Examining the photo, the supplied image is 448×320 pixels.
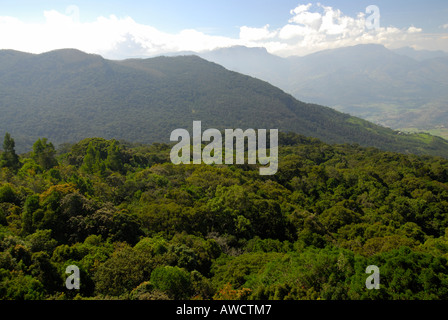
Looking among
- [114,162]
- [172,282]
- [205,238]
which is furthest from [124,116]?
[172,282]

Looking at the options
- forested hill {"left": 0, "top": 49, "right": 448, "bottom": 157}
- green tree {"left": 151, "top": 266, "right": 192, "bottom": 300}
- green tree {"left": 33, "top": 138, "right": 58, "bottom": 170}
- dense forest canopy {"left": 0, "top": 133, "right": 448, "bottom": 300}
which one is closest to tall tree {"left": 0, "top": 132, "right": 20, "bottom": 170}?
dense forest canopy {"left": 0, "top": 133, "right": 448, "bottom": 300}

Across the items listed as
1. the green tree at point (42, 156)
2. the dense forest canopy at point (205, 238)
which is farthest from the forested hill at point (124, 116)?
the dense forest canopy at point (205, 238)

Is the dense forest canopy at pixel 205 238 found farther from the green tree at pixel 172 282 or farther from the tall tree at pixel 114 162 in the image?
the tall tree at pixel 114 162

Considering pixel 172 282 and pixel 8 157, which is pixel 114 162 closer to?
pixel 8 157

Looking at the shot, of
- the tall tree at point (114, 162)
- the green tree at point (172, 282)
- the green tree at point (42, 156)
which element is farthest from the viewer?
the tall tree at point (114, 162)

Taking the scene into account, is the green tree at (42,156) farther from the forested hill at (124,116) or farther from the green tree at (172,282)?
the forested hill at (124,116)

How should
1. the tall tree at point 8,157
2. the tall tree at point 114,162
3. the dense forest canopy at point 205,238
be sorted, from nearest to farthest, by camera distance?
the dense forest canopy at point 205,238
the tall tree at point 8,157
the tall tree at point 114,162

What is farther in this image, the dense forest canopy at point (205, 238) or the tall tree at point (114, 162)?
the tall tree at point (114, 162)

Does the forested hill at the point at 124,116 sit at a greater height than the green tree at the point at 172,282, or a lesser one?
greater

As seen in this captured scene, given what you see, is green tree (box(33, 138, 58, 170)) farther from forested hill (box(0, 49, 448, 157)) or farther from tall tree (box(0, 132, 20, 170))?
forested hill (box(0, 49, 448, 157))
